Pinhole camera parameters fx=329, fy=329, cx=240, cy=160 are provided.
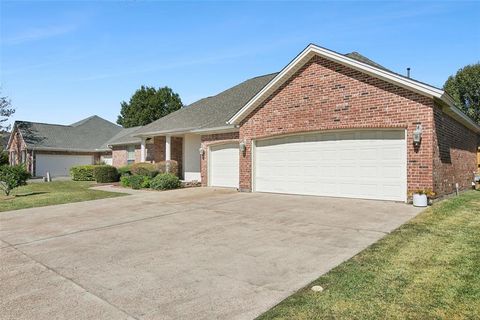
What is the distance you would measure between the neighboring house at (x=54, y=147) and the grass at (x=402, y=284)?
3168 centimetres

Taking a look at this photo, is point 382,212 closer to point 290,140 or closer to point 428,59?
point 290,140

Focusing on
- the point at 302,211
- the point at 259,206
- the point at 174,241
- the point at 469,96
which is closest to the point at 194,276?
the point at 174,241

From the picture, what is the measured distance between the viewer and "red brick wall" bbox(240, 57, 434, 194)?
10.1 metres

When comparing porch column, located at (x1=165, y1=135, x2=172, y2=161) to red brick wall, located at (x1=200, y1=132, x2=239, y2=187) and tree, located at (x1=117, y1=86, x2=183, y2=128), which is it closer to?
red brick wall, located at (x1=200, y1=132, x2=239, y2=187)

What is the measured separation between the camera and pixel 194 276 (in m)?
4.62

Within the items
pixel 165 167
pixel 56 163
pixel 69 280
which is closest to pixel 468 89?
pixel 165 167

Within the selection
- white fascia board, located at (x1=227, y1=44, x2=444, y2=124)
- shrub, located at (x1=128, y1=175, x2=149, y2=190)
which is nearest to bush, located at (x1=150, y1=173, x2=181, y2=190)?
shrub, located at (x1=128, y1=175, x2=149, y2=190)

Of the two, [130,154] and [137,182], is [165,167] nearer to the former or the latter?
[137,182]

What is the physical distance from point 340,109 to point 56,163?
1234 inches

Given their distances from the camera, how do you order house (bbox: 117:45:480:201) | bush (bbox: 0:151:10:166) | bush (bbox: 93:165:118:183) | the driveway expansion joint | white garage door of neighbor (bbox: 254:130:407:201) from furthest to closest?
1. bush (bbox: 0:151:10:166)
2. bush (bbox: 93:165:118:183)
3. white garage door of neighbor (bbox: 254:130:407:201)
4. house (bbox: 117:45:480:201)
5. the driveway expansion joint

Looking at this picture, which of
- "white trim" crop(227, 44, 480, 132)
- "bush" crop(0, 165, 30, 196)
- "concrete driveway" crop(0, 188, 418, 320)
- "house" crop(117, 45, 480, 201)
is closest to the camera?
"concrete driveway" crop(0, 188, 418, 320)

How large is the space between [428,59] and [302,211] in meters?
9.82

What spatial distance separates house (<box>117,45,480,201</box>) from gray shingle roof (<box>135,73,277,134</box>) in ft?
3.87

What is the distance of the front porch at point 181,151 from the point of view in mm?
20672
